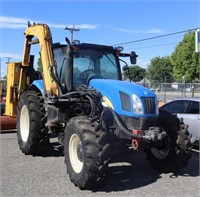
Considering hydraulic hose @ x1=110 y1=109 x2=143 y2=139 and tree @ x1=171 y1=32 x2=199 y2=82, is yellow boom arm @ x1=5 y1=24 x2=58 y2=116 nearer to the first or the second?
hydraulic hose @ x1=110 y1=109 x2=143 y2=139

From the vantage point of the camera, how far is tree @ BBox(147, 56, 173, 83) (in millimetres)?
95250

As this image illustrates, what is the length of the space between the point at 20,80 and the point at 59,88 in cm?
298

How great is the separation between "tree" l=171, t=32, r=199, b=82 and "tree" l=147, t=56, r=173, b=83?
3774 cm

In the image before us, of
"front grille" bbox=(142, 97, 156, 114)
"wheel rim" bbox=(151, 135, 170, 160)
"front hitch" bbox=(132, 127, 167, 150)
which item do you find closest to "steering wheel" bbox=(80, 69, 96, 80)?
"front grille" bbox=(142, 97, 156, 114)

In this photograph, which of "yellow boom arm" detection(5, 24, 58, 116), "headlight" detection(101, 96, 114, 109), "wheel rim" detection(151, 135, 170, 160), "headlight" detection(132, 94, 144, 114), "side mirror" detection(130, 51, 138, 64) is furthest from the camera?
"side mirror" detection(130, 51, 138, 64)

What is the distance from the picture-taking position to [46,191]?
5984 mm

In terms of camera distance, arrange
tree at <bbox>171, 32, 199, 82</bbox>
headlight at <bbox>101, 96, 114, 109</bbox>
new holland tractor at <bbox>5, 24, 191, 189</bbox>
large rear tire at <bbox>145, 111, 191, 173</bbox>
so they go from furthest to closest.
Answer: tree at <bbox>171, 32, 199, 82</bbox>, large rear tire at <bbox>145, 111, 191, 173</bbox>, headlight at <bbox>101, 96, 114, 109</bbox>, new holland tractor at <bbox>5, 24, 191, 189</bbox>

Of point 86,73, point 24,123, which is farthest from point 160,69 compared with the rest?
point 86,73

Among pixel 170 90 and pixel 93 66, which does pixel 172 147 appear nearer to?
pixel 93 66

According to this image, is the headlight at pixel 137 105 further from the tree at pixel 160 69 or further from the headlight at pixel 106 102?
the tree at pixel 160 69

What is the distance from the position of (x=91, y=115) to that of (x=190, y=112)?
13.2 ft

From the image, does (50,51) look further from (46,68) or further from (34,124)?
(34,124)

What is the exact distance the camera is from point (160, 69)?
314ft

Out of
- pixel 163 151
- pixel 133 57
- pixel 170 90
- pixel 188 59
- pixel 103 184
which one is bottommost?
pixel 103 184
